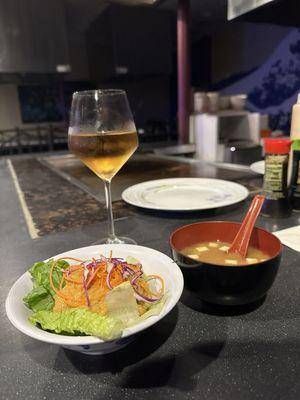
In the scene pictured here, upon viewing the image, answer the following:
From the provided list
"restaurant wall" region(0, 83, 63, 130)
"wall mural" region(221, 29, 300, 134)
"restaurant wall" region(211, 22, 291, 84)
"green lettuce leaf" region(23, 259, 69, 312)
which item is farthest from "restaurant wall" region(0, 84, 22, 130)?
"green lettuce leaf" region(23, 259, 69, 312)

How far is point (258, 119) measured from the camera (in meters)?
3.02

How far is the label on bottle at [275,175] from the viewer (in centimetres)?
72

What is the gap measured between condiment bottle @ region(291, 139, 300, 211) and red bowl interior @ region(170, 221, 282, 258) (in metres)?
0.31

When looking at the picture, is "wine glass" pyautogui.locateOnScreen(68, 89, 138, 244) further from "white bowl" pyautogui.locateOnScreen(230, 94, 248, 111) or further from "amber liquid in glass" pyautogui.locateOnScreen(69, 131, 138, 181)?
"white bowl" pyautogui.locateOnScreen(230, 94, 248, 111)

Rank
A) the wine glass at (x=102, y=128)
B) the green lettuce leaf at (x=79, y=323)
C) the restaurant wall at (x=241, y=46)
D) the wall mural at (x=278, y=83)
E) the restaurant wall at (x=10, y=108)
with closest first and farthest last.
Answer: the green lettuce leaf at (x=79, y=323)
the wine glass at (x=102, y=128)
the wall mural at (x=278, y=83)
the restaurant wall at (x=241, y=46)
the restaurant wall at (x=10, y=108)

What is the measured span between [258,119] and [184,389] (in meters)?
3.01

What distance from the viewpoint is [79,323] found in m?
0.33

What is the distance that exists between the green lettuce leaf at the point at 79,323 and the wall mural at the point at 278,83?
2.63 metres

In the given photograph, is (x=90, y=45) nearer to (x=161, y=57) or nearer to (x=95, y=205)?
(x=161, y=57)

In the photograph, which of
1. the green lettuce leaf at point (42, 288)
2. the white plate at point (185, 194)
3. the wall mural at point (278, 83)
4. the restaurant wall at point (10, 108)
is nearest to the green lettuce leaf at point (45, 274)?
the green lettuce leaf at point (42, 288)

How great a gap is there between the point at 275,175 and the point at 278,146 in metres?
0.06

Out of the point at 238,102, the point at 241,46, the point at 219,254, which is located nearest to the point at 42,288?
the point at 219,254

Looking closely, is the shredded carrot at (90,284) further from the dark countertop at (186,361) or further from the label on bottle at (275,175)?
the label on bottle at (275,175)

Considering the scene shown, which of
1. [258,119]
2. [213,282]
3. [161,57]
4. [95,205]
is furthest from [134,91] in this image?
[213,282]
